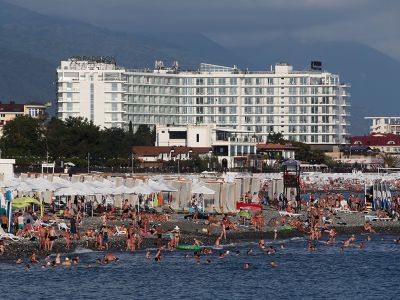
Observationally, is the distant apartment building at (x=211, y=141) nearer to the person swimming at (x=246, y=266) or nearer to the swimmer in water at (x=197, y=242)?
the swimmer in water at (x=197, y=242)

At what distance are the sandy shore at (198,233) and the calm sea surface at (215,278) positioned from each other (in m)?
1.71

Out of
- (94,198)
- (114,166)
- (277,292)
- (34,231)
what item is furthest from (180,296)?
(114,166)

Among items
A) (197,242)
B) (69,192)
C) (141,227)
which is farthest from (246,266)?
(69,192)

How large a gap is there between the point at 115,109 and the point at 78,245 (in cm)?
13178

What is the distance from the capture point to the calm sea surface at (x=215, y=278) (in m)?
49.8

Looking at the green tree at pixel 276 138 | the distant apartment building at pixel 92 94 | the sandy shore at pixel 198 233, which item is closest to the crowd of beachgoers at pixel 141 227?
the sandy shore at pixel 198 233

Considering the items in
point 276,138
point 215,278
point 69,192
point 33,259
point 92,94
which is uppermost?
point 92,94

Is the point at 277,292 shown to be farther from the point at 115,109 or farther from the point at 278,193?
the point at 115,109

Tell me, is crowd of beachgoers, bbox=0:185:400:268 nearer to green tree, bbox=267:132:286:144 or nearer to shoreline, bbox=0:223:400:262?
shoreline, bbox=0:223:400:262

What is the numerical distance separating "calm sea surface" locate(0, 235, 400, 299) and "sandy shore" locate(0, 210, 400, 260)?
5.61 feet

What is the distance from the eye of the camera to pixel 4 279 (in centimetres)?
5191

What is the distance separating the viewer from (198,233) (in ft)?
230

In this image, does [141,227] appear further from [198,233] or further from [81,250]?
[81,250]

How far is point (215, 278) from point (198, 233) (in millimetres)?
15706
